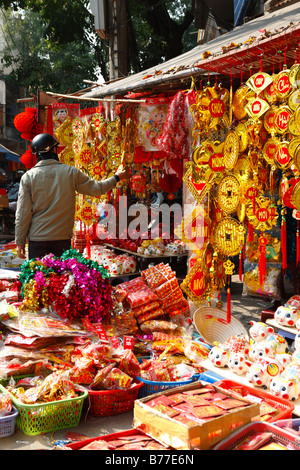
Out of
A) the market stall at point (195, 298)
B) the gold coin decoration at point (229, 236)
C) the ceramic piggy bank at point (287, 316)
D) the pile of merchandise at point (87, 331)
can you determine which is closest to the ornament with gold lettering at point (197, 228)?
the market stall at point (195, 298)

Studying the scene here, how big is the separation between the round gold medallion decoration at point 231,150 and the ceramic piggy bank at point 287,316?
1080 mm

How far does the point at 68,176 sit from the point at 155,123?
49.6 inches

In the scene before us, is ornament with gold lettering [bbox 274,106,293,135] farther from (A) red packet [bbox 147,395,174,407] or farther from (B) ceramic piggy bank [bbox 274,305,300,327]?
(A) red packet [bbox 147,395,174,407]

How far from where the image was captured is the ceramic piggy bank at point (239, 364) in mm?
2602

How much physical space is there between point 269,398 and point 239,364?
30cm

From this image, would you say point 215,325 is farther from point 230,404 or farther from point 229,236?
point 230,404

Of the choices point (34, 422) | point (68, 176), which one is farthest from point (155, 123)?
point (34, 422)

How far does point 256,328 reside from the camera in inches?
112

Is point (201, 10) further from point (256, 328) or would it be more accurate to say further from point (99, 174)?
point (256, 328)

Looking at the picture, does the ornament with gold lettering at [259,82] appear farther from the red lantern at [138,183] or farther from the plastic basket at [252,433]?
the red lantern at [138,183]

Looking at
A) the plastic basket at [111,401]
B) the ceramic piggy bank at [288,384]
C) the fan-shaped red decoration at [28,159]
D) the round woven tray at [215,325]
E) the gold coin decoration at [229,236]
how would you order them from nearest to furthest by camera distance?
the ceramic piggy bank at [288,384]
the plastic basket at [111,401]
the gold coin decoration at [229,236]
the round woven tray at [215,325]
the fan-shaped red decoration at [28,159]

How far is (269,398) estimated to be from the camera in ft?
7.64

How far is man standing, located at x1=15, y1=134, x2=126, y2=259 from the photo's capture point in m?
3.78

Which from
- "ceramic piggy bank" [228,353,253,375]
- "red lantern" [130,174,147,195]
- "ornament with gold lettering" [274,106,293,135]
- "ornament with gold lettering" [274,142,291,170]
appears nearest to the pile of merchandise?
"ceramic piggy bank" [228,353,253,375]
